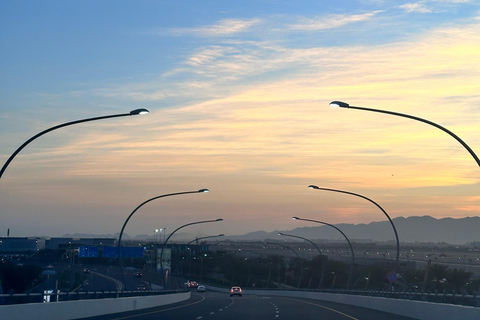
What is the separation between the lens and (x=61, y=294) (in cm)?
2834

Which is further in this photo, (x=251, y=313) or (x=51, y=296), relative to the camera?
(x=251, y=313)

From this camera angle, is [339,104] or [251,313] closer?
[339,104]

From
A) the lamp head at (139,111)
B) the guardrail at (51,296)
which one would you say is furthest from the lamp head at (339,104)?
the guardrail at (51,296)

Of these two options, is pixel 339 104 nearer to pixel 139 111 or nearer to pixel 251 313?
pixel 139 111

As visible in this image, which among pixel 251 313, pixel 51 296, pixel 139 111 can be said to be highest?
pixel 139 111

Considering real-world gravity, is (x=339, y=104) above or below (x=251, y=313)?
above

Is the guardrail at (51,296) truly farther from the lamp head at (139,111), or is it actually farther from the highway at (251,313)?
the lamp head at (139,111)

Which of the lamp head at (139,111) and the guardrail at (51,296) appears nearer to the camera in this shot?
the guardrail at (51,296)

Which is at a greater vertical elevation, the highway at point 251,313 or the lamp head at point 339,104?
the lamp head at point 339,104

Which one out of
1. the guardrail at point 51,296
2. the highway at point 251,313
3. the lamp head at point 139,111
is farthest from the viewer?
the highway at point 251,313

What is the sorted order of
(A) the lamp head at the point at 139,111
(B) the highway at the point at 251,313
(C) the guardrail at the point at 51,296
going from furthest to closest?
(B) the highway at the point at 251,313 → (A) the lamp head at the point at 139,111 → (C) the guardrail at the point at 51,296

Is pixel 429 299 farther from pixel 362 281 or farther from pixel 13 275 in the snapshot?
pixel 362 281

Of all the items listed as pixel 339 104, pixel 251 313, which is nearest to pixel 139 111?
pixel 339 104

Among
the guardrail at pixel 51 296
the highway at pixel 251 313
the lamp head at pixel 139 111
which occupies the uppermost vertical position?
the lamp head at pixel 139 111
